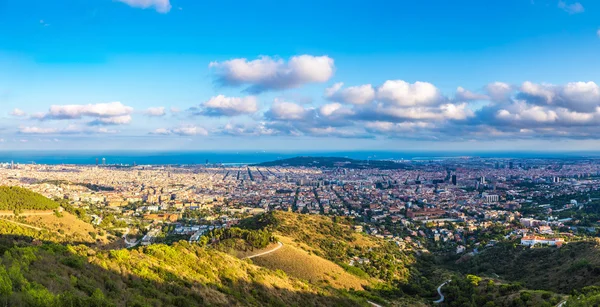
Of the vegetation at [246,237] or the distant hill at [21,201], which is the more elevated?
the distant hill at [21,201]

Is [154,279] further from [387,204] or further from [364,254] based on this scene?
[387,204]

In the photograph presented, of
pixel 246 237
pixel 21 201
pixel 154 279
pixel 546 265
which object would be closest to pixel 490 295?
pixel 546 265

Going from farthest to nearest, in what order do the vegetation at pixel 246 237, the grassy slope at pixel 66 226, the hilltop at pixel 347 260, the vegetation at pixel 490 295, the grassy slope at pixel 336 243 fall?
the grassy slope at pixel 66 226 < the grassy slope at pixel 336 243 < the vegetation at pixel 246 237 < the hilltop at pixel 347 260 < the vegetation at pixel 490 295

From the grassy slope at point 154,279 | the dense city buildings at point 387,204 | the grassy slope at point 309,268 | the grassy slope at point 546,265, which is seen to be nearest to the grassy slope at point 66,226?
the dense city buildings at point 387,204

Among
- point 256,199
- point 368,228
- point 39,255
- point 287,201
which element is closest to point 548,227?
point 368,228

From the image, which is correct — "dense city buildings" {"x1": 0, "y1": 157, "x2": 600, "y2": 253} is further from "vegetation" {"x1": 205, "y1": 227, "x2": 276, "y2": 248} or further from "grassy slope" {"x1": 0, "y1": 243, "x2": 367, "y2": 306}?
"grassy slope" {"x1": 0, "y1": 243, "x2": 367, "y2": 306}

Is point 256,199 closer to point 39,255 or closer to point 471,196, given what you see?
point 471,196

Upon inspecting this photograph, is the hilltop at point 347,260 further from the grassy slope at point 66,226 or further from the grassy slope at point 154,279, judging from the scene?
the grassy slope at point 66,226

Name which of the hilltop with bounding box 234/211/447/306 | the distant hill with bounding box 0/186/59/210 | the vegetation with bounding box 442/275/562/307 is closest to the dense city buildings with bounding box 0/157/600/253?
the hilltop with bounding box 234/211/447/306

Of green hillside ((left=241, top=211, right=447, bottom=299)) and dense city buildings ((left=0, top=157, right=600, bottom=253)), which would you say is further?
dense city buildings ((left=0, top=157, right=600, bottom=253))
